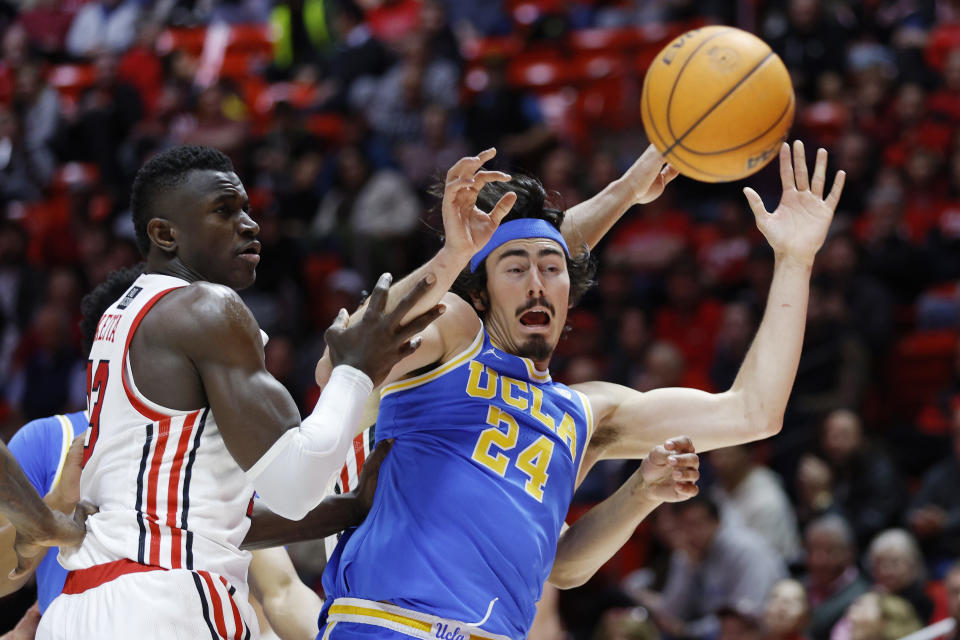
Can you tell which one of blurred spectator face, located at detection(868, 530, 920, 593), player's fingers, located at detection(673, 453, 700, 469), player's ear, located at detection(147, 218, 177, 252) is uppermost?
player's ear, located at detection(147, 218, 177, 252)

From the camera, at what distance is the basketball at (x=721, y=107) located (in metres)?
4.68

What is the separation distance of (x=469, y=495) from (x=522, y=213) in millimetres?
1078

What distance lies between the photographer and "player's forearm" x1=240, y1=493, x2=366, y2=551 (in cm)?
416

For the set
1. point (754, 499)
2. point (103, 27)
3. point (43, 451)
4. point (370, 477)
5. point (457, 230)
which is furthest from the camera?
point (103, 27)

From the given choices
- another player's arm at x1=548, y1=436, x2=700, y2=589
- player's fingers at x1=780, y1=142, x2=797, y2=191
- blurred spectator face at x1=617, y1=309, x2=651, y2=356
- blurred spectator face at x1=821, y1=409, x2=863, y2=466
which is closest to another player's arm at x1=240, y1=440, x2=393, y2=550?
another player's arm at x1=548, y1=436, x2=700, y2=589

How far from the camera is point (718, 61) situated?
4.80m

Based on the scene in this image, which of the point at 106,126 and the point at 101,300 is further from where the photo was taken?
the point at 106,126

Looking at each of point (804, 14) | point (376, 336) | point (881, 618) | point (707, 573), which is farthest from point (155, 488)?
point (804, 14)

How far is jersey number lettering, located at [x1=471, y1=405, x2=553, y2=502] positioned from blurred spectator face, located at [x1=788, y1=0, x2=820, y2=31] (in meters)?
8.70

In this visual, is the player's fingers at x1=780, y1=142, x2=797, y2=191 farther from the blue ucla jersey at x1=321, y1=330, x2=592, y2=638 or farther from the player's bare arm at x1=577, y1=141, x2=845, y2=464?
the blue ucla jersey at x1=321, y1=330, x2=592, y2=638

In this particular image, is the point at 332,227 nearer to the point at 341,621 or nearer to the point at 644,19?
the point at 644,19

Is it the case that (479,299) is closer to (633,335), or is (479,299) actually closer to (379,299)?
(379,299)

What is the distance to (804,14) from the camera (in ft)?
39.1

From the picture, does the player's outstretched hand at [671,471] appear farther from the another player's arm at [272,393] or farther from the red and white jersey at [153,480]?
the red and white jersey at [153,480]
